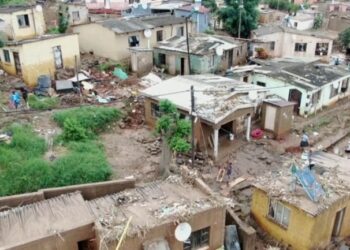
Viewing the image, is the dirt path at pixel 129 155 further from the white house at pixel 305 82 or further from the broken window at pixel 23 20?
the broken window at pixel 23 20

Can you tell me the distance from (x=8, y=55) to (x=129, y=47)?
30.9 feet

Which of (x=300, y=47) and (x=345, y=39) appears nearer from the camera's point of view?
(x=300, y=47)

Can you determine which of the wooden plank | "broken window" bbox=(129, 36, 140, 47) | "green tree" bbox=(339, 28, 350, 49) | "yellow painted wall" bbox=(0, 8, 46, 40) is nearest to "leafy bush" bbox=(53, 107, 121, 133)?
the wooden plank

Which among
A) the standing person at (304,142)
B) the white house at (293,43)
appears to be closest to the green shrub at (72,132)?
the standing person at (304,142)

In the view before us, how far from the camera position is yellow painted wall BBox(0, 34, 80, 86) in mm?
27641

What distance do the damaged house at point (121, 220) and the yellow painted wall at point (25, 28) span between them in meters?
20.9

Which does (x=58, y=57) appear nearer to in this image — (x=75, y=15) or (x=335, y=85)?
(x=75, y=15)

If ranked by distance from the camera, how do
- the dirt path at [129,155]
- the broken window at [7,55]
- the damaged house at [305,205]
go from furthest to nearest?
the broken window at [7,55] < the dirt path at [129,155] < the damaged house at [305,205]

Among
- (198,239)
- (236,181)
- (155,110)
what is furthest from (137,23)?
(198,239)

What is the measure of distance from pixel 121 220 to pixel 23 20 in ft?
82.3

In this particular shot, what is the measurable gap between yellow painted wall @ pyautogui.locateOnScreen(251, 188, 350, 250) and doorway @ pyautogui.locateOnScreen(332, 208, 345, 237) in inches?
7.6

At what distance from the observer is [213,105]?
931 inches

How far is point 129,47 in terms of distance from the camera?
3356 cm

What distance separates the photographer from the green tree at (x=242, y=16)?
41125 millimetres
